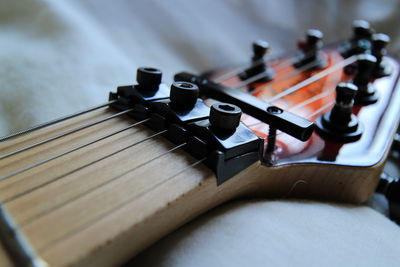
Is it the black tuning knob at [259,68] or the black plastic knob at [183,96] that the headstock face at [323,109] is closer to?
the black tuning knob at [259,68]

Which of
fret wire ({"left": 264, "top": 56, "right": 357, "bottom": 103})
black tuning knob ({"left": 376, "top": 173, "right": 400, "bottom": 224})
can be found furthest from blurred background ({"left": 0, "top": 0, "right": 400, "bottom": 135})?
black tuning knob ({"left": 376, "top": 173, "right": 400, "bottom": 224})

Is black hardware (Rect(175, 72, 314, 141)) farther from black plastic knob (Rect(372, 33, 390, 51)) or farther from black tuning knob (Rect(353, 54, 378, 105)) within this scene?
black plastic knob (Rect(372, 33, 390, 51))

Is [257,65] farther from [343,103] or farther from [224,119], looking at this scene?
[224,119]

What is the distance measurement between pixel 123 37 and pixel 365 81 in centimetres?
55

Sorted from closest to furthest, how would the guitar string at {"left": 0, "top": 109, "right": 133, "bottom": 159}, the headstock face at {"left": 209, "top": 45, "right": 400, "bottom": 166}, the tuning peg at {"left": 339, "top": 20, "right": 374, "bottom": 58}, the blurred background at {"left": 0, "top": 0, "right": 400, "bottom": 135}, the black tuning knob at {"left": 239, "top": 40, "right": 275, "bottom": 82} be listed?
the guitar string at {"left": 0, "top": 109, "right": 133, "bottom": 159} → the headstock face at {"left": 209, "top": 45, "right": 400, "bottom": 166} → the blurred background at {"left": 0, "top": 0, "right": 400, "bottom": 135} → the black tuning knob at {"left": 239, "top": 40, "right": 275, "bottom": 82} → the tuning peg at {"left": 339, "top": 20, "right": 374, "bottom": 58}

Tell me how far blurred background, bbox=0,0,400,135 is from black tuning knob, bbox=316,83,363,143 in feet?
1.37

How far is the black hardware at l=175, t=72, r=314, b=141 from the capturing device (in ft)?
1.66

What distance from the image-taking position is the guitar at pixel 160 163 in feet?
1.19

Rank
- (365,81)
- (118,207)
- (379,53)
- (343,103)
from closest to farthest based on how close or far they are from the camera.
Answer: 1. (118,207)
2. (343,103)
3. (365,81)
4. (379,53)

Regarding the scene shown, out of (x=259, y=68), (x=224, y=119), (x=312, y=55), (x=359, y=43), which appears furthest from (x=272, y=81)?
(x=224, y=119)

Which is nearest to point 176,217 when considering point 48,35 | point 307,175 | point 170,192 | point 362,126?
point 170,192

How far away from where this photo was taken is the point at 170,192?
1.36 feet

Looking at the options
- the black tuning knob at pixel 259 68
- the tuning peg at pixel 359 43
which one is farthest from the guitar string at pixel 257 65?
the tuning peg at pixel 359 43

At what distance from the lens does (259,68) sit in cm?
83
